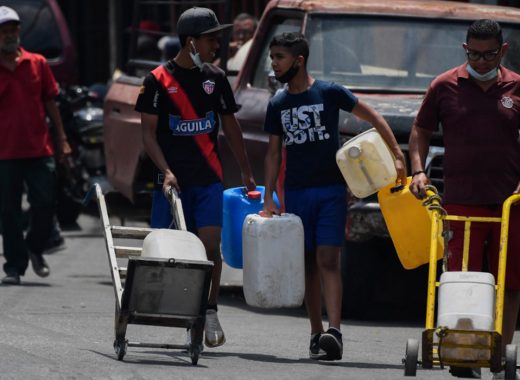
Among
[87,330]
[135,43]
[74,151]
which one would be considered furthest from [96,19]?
[87,330]

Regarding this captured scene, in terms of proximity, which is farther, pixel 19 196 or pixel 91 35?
pixel 91 35

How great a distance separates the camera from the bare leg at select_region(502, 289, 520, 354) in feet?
28.0

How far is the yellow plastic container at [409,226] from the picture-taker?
900cm

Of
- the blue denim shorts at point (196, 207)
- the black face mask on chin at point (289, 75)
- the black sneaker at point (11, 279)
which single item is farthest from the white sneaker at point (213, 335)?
the black sneaker at point (11, 279)

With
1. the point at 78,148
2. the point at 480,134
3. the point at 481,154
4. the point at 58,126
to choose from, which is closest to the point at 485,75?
the point at 480,134

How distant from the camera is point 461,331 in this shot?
25.2 ft

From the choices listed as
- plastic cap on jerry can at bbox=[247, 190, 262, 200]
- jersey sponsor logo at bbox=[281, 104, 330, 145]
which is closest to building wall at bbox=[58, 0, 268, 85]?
plastic cap on jerry can at bbox=[247, 190, 262, 200]

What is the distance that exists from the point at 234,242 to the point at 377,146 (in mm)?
1268

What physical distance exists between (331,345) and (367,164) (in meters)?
0.98

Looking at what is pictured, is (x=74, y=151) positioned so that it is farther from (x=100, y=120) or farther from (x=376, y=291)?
(x=376, y=291)

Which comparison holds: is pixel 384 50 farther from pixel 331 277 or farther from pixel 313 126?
pixel 331 277

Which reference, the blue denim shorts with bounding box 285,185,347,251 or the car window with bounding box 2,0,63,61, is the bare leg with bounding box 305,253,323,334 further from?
the car window with bounding box 2,0,63,61

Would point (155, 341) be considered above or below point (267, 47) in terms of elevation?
below

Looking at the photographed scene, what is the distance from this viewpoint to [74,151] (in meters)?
17.1
